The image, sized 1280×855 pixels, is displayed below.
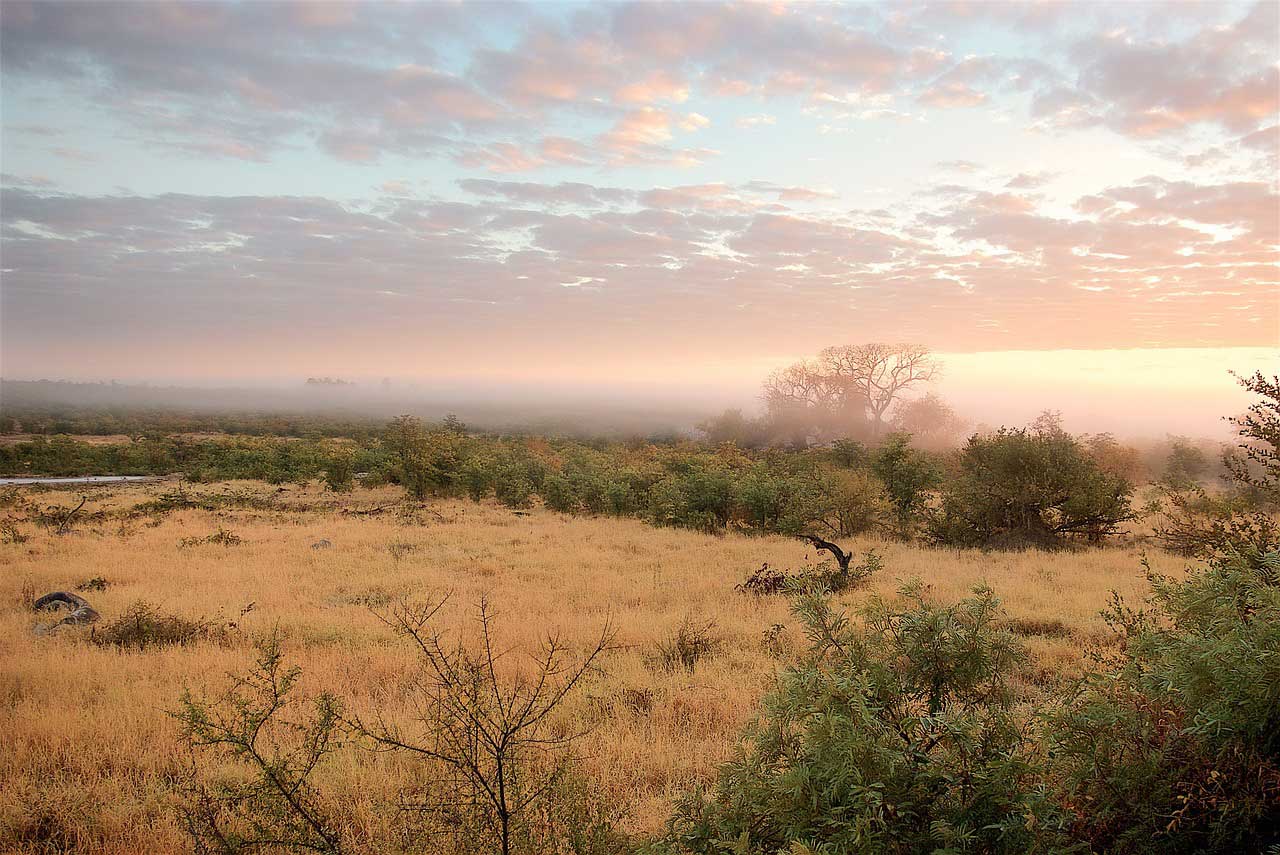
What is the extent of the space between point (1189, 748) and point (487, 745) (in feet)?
11.9

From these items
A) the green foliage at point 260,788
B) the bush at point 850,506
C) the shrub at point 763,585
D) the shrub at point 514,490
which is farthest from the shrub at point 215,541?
the bush at point 850,506

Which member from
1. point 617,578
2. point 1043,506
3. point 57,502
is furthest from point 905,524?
point 57,502

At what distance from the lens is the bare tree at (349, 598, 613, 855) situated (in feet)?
12.3

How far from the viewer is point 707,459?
2920cm

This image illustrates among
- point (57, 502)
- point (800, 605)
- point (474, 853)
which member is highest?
point (800, 605)

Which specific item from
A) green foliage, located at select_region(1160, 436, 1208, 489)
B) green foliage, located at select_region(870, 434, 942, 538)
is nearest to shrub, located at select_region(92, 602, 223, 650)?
green foliage, located at select_region(870, 434, 942, 538)

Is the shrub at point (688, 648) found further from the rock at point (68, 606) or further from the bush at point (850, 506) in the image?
the bush at point (850, 506)

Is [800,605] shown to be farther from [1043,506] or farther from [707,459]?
[707,459]

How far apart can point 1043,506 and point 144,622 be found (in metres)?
20.7

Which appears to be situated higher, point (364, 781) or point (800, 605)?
point (800, 605)

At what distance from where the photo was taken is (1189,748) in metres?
2.02

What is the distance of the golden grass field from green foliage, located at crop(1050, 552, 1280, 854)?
3320 millimetres

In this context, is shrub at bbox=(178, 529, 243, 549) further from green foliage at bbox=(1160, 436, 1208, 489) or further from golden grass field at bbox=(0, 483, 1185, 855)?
green foliage at bbox=(1160, 436, 1208, 489)

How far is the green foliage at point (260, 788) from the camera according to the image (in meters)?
3.97
